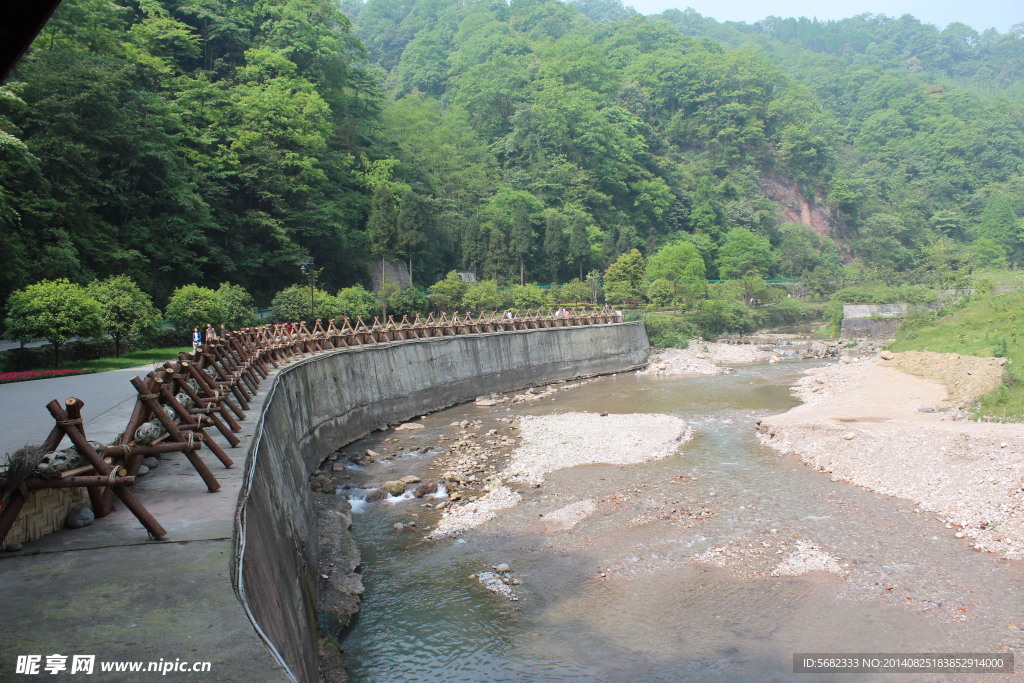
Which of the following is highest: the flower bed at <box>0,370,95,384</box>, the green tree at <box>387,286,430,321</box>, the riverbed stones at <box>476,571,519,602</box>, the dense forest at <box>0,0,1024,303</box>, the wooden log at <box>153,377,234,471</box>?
the dense forest at <box>0,0,1024,303</box>

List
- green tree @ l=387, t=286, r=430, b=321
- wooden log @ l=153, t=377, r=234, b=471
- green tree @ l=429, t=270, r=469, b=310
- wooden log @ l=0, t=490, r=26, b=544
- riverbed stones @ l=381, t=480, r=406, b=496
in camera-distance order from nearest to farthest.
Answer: wooden log @ l=0, t=490, r=26, b=544
wooden log @ l=153, t=377, r=234, b=471
riverbed stones @ l=381, t=480, r=406, b=496
green tree @ l=387, t=286, r=430, b=321
green tree @ l=429, t=270, r=469, b=310

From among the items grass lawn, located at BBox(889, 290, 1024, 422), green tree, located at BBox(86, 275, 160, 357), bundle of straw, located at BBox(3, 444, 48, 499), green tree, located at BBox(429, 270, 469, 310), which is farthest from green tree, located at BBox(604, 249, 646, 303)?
bundle of straw, located at BBox(3, 444, 48, 499)

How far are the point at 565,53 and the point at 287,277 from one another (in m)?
73.2

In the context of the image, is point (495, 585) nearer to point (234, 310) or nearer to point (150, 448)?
point (150, 448)

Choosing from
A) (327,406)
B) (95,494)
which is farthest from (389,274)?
(95,494)

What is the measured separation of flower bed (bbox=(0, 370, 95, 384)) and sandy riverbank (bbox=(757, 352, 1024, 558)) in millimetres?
23998

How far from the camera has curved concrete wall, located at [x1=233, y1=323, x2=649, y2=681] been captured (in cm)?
866

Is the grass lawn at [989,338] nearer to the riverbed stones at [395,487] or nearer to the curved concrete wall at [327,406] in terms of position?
the curved concrete wall at [327,406]

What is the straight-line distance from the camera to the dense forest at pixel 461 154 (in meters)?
43.2

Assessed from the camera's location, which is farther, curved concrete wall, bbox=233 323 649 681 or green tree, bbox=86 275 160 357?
green tree, bbox=86 275 160 357

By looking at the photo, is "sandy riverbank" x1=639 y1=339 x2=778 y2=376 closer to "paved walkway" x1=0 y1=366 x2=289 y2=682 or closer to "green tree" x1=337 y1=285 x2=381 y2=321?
"green tree" x1=337 y1=285 x2=381 y2=321

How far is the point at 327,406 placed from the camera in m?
26.5

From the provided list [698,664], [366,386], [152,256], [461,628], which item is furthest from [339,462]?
[152,256]

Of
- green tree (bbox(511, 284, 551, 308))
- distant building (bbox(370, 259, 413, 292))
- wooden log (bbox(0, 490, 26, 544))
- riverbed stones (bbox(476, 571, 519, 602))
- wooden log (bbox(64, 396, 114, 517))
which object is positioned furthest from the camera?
green tree (bbox(511, 284, 551, 308))
